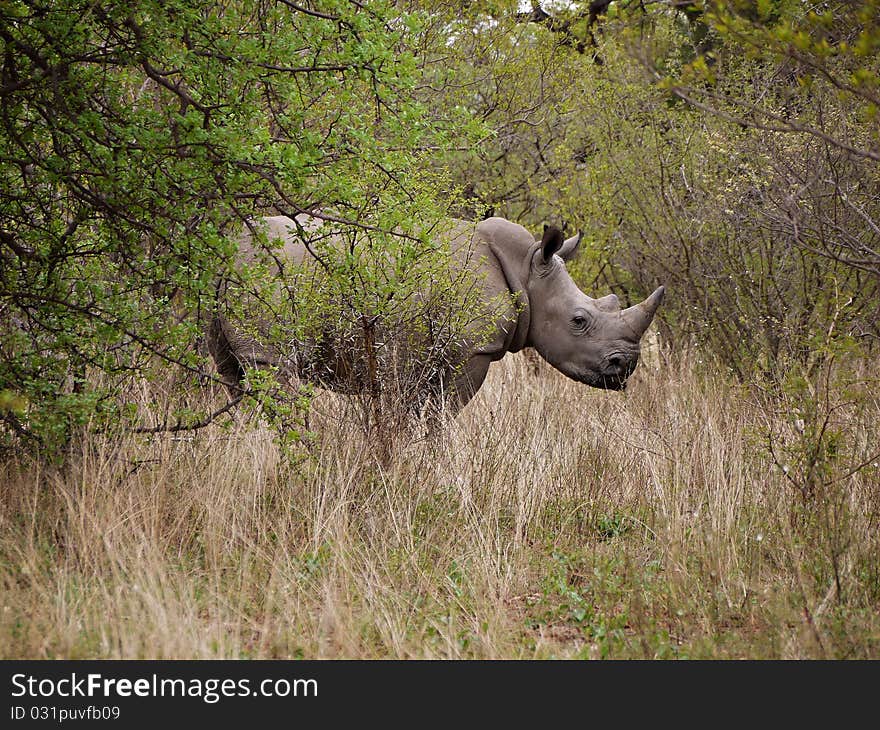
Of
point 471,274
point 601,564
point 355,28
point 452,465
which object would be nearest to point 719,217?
point 471,274

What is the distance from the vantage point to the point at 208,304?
539 centimetres

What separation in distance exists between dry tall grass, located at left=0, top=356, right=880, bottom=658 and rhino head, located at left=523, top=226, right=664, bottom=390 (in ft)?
3.33

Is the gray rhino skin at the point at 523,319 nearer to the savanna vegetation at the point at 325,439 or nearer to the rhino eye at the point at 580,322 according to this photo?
the rhino eye at the point at 580,322

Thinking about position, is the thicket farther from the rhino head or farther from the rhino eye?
the rhino eye

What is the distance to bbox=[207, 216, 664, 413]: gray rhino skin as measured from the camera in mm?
7211

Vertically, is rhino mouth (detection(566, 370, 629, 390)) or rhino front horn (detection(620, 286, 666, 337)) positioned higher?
rhino front horn (detection(620, 286, 666, 337))

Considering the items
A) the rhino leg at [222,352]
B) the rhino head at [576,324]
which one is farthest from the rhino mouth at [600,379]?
the rhino leg at [222,352]

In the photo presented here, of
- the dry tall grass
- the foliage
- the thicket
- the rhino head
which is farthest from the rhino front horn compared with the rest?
the foliage

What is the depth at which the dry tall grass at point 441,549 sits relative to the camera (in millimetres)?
4293

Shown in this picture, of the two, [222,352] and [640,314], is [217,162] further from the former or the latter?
[640,314]

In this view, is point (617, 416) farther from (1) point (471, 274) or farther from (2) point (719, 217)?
(2) point (719, 217)

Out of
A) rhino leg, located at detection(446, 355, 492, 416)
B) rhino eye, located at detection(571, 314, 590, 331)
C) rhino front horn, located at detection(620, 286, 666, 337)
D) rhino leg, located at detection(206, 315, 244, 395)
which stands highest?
rhino front horn, located at detection(620, 286, 666, 337)

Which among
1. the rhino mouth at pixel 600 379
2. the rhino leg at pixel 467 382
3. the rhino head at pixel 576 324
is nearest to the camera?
the rhino leg at pixel 467 382

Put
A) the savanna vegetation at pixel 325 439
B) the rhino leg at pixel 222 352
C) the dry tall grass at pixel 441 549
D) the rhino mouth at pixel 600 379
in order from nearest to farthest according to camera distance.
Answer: the dry tall grass at pixel 441 549
the savanna vegetation at pixel 325 439
the rhino leg at pixel 222 352
the rhino mouth at pixel 600 379
